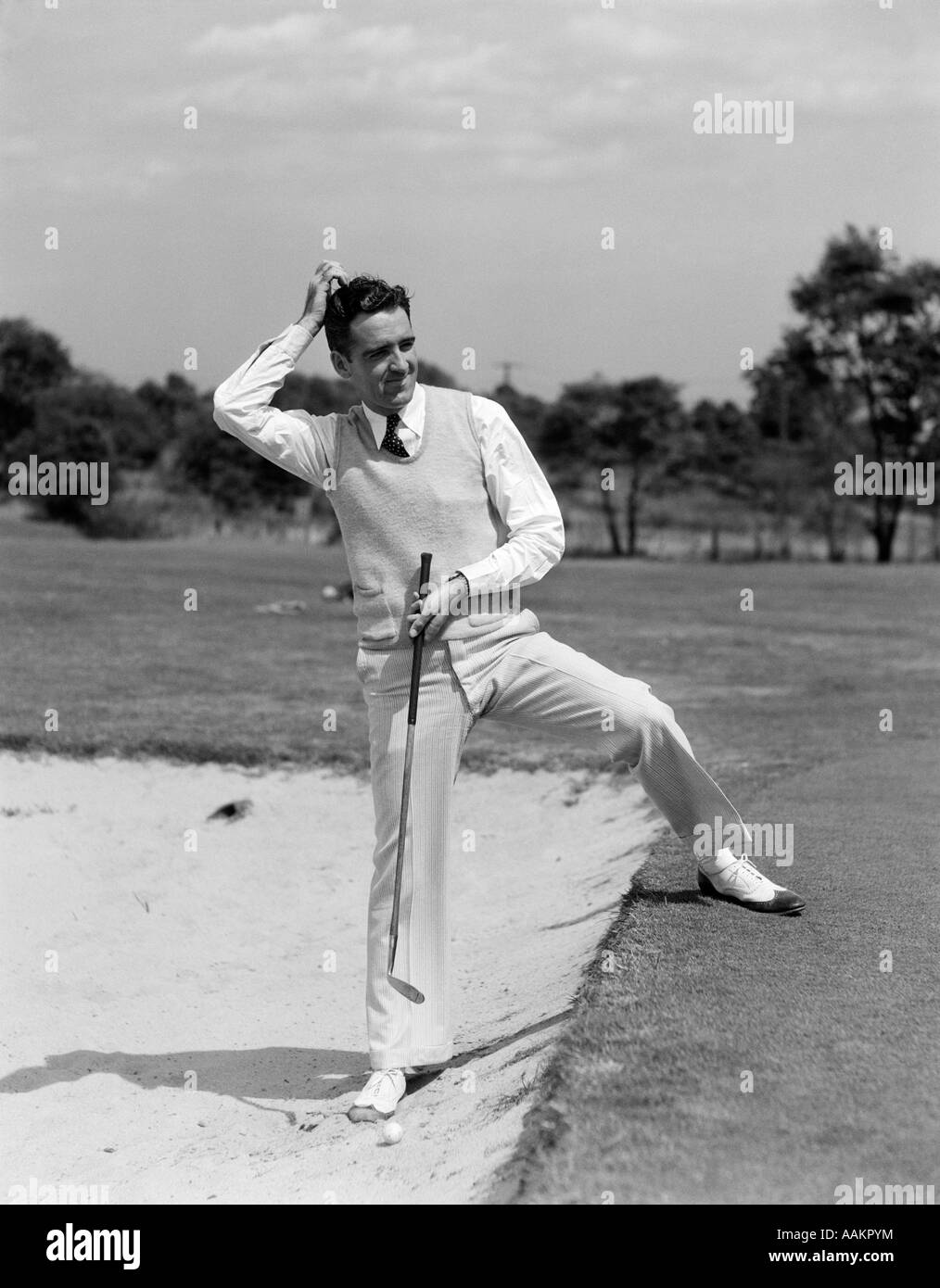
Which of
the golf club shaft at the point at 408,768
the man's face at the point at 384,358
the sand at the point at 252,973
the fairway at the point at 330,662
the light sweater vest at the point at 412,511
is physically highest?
the man's face at the point at 384,358

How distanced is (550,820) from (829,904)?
14.1ft

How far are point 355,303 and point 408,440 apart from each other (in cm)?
48

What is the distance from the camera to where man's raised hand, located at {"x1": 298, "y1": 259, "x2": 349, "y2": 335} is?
554 cm

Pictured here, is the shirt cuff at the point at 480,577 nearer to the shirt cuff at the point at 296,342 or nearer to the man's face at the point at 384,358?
the man's face at the point at 384,358

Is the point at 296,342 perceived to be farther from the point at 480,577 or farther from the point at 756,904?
the point at 756,904

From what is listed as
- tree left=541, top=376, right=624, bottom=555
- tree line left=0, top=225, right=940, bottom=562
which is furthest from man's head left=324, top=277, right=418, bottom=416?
tree left=541, top=376, right=624, bottom=555

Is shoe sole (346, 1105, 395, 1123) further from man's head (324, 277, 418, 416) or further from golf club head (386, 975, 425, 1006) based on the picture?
man's head (324, 277, 418, 416)

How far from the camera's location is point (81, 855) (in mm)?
10234

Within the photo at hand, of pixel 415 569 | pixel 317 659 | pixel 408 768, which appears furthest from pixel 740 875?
pixel 317 659

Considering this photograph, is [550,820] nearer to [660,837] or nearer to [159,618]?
[660,837]

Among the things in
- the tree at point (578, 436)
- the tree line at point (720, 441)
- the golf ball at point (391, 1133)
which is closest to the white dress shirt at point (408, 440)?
the golf ball at point (391, 1133)

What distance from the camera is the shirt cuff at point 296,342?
5535 mm

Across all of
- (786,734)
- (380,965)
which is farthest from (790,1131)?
(786,734)

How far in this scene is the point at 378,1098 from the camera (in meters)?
5.45
